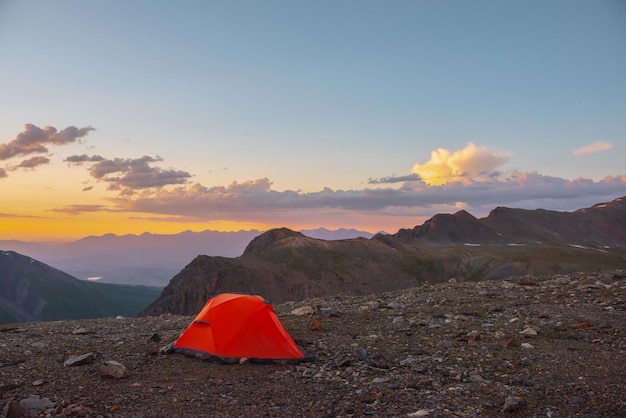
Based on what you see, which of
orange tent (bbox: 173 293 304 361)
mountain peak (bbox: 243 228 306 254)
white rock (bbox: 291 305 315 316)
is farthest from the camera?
mountain peak (bbox: 243 228 306 254)

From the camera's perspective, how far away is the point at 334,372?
10109 mm

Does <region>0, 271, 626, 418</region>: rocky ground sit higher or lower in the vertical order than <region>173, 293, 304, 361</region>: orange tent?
lower

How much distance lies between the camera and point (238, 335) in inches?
441

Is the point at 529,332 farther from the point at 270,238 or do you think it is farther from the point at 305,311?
the point at 270,238

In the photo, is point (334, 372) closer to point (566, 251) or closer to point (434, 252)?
point (434, 252)

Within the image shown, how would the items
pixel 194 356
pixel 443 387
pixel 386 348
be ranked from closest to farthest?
pixel 443 387
pixel 194 356
pixel 386 348

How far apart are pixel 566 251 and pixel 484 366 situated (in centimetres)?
14695

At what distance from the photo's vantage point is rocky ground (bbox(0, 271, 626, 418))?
26.5 feet

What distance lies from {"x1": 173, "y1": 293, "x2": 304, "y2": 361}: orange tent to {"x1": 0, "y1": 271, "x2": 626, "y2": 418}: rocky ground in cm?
38

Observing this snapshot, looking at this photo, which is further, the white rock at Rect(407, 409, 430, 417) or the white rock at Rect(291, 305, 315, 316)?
the white rock at Rect(291, 305, 315, 316)

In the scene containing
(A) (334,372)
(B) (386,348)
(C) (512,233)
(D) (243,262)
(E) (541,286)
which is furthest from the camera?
(C) (512,233)

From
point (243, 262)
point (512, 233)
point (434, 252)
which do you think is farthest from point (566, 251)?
point (243, 262)

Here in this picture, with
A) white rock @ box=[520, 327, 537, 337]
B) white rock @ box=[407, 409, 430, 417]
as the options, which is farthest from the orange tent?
white rock @ box=[520, 327, 537, 337]

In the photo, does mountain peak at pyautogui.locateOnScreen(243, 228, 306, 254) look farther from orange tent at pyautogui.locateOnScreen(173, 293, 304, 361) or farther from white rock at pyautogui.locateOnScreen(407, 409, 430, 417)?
white rock at pyautogui.locateOnScreen(407, 409, 430, 417)
